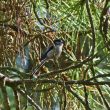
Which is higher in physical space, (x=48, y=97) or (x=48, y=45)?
(x=48, y=45)

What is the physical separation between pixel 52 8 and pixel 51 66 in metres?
0.25

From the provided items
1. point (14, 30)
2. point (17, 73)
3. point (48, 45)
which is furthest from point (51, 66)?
point (17, 73)

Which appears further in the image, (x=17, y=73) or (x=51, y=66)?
(x=51, y=66)

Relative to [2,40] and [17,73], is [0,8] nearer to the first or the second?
[2,40]

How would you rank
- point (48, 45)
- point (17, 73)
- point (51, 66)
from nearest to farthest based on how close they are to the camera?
point (17, 73), point (48, 45), point (51, 66)

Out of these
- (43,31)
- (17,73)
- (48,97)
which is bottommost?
(48,97)

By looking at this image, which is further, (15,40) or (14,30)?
(14,30)

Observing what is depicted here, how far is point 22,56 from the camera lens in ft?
4.60

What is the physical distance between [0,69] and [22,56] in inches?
3.3

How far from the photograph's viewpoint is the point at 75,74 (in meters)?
1.55

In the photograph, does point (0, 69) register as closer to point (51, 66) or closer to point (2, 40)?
point (2, 40)

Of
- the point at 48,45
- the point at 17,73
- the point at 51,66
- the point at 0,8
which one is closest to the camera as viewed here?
the point at 17,73

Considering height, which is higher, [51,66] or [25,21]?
[25,21]

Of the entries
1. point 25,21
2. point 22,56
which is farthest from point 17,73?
point 25,21
